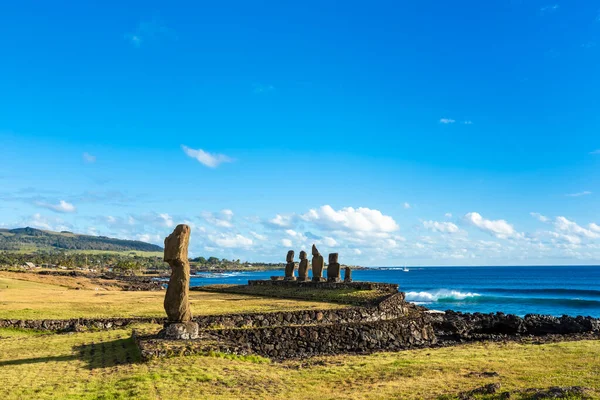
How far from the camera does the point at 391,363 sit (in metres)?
20.1

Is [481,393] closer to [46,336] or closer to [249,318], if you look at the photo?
[249,318]

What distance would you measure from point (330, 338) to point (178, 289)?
1082cm

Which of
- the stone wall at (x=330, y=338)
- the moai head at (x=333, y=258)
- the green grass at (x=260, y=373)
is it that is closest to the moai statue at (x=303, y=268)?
the moai head at (x=333, y=258)

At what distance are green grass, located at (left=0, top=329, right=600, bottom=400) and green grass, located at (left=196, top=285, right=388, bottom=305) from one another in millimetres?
16110

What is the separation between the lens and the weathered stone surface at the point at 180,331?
65.2 ft

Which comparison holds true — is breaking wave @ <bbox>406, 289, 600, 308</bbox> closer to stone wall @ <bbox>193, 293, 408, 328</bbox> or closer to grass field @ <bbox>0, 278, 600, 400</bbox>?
stone wall @ <bbox>193, 293, 408, 328</bbox>

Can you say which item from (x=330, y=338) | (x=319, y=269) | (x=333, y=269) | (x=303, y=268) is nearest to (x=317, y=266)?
(x=319, y=269)

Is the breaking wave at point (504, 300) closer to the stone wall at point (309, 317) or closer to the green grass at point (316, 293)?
the green grass at point (316, 293)

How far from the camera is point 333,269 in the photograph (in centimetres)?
4816

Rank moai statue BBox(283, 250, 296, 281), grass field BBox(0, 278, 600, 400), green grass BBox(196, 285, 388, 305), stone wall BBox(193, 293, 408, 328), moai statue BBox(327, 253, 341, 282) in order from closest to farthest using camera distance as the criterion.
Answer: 1. grass field BBox(0, 278, 600, 400)
2. stone wall BBox(193, 293, 408, 328)
3. green grass BBox(196, 285, 388, 305)
4. moai statue BBox(327, 253, 341, 282)
5. moai statue BBox(283, 250, 296, 281)

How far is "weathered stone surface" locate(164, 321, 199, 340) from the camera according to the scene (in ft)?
65.2

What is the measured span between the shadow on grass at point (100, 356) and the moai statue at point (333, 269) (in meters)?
28.3

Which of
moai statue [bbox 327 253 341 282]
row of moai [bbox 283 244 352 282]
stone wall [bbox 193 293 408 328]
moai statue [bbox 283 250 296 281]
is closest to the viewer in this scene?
stone wall [bbox 193 293 408 328]

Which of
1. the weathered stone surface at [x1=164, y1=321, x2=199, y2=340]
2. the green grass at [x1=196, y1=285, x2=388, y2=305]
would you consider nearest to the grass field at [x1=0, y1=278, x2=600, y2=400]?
the weathered stone surface at [x1=164, y1=321, x2=199, y2=340]
